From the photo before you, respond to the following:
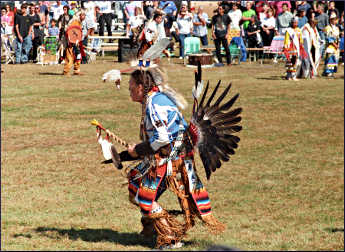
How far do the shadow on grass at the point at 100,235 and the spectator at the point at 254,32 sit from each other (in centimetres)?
1715

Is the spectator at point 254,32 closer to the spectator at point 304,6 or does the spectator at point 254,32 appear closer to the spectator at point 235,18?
the spectator at point 235,18

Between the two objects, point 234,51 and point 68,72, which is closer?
point 68,72

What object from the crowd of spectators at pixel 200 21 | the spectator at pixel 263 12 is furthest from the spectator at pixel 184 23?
the spectator at pixel 263 12

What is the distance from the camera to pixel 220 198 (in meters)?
7.54

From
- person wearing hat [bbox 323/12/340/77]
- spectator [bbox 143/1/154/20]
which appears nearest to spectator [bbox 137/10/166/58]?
person wearing hat [bbox 323/12/340/77]

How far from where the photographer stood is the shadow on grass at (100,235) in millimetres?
5992

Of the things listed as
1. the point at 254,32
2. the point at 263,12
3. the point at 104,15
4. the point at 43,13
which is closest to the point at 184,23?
the point at 254,32

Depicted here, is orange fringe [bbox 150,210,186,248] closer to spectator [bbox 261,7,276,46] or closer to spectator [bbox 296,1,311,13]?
spectator [bbox 261,7,276,46]

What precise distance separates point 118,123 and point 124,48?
11.0 m

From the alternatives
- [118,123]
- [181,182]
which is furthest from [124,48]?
[181,182]

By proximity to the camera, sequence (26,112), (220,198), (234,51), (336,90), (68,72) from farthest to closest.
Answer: (234,51), (68,72), (336,90), (26,112), (220,198)

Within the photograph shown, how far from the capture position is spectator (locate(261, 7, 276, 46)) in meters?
22.6

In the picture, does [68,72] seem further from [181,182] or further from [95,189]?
[181,182]

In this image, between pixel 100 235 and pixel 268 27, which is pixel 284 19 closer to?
pixel 268 27
